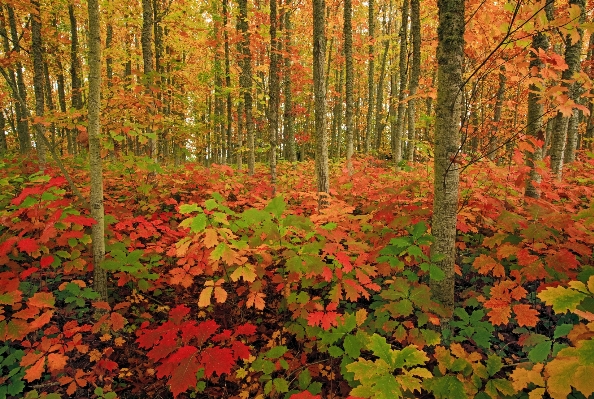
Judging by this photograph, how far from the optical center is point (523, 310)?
2.81 m

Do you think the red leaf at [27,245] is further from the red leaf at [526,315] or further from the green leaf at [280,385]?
the red leaf at [526,315]

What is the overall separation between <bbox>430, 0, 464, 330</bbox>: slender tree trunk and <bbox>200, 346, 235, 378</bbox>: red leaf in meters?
2.16

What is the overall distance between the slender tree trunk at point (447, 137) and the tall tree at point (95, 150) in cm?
429

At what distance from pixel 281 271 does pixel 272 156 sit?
4.92 meters

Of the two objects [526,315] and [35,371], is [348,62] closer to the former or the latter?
[526,315]

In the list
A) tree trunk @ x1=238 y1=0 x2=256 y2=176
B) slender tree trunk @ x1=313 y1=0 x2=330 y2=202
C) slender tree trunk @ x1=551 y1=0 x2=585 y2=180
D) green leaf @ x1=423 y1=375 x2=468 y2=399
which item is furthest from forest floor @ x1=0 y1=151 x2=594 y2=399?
tree trunk @ x1=238 y1=0 x2=256 y2=176

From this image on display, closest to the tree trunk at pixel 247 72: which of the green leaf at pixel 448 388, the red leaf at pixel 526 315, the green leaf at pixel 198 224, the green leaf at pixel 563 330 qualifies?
the green leaf at pixel 198 224

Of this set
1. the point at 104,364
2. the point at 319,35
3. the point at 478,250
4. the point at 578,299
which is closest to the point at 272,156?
the point at 319,35

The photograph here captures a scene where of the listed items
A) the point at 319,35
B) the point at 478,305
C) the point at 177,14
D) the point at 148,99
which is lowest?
the point at 478,305

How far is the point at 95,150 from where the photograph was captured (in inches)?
165

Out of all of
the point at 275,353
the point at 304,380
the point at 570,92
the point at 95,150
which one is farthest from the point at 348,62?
the point at 304,380

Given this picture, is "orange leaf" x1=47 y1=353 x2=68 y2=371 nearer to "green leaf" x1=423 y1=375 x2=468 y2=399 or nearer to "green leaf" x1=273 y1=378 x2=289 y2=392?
"green leaf" x1=273 y1=378 x2=289 y2=392

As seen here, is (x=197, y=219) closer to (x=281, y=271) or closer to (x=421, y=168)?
(x=281, y=271)

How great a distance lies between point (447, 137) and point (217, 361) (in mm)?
3085
